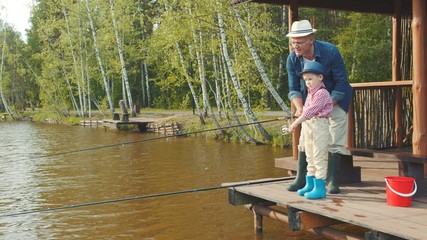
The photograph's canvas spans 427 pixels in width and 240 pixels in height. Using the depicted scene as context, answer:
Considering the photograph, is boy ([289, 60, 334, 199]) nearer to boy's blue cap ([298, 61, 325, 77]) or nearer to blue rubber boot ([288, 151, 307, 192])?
boy's blue cap ([298, 61, 325, 77])

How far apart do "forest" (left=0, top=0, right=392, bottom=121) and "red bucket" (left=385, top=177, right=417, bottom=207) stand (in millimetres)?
10610

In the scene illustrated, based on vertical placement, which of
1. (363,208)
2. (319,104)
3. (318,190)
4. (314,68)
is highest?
(314,68)

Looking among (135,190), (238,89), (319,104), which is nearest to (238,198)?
(319,104)

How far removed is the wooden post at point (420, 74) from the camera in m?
6.65

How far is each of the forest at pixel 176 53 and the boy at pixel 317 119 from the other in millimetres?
10153

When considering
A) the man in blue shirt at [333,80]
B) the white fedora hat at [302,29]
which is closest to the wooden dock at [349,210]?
the man in blue shirt at [333,80]

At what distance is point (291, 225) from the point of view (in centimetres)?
579

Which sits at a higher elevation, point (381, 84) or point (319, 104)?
point (381, 84)

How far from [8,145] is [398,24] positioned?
18.4 meters

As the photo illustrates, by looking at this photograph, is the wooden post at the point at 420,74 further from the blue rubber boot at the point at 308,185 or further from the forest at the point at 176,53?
the forest at the point at 176,53

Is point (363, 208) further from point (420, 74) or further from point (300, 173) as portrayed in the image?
point (420, 74)

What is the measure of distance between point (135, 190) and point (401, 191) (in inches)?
292

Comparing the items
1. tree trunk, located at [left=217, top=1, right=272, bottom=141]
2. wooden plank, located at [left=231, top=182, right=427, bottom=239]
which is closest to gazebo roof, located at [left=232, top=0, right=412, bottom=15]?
wooden plank, located at [left=231, top=182, right=427, bottom=239]

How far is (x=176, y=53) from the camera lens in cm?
2462
